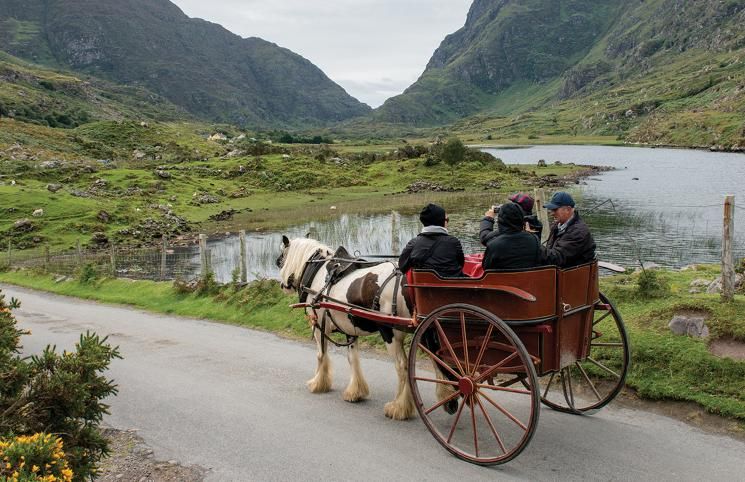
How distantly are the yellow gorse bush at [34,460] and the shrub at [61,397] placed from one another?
27.9 inches

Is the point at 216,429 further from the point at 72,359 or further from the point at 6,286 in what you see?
the point at 6,286

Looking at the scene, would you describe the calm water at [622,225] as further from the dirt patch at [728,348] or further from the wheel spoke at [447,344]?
the wheel spoke at [447,344]

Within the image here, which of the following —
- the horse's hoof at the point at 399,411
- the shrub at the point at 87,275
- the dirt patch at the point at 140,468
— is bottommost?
the shrub at the point at 87,275

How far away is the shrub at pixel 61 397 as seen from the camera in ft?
15.6

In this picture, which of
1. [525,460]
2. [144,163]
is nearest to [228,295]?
[525,460]

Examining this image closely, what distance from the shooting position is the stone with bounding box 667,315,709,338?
8406mm

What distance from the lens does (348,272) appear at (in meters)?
8.35

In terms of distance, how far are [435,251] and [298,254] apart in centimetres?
302

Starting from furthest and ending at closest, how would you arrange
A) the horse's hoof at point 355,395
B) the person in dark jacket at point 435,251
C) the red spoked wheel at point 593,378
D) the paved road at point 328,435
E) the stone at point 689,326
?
the stone at point 689,326
the horse's hoof at point 355,395
the red spoked wheel at point 593,378
the person in dark jacket at point 435,251
the paved road at point 328,435

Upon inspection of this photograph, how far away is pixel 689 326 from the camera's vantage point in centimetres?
856

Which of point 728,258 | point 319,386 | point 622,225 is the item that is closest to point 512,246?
point 319,386

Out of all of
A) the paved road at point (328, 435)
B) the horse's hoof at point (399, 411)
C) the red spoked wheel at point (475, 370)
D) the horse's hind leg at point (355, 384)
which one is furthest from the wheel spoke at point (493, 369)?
the horse's hind leg at point (355, 384)

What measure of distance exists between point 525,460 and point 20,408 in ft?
16.6

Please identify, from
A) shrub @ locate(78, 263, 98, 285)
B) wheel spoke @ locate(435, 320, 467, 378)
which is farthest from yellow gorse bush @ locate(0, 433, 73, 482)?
shrub @ locate(78, 263, 98, 285)
